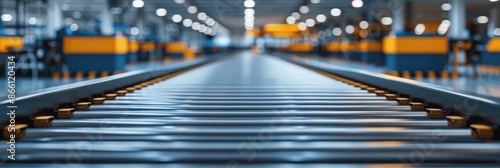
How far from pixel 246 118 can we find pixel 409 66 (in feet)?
40.5

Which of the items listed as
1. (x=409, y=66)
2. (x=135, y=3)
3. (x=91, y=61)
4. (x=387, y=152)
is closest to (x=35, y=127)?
(x=387, y=152)

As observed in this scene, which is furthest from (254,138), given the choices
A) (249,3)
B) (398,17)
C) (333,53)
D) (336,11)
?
(333,53)

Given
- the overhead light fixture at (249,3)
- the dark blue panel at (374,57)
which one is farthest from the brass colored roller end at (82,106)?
the overhead light fixture at (249,3)

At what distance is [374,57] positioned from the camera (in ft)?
78.7

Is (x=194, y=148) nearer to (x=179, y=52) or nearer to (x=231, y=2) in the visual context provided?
(x=231, y=2)

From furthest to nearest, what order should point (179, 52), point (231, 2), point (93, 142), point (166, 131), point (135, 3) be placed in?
point (179, 52), point (231, 2), point (135, 3), point (166, 131), point (93, 142)

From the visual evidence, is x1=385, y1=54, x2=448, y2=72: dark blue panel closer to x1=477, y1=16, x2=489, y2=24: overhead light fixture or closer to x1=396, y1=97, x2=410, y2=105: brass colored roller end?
x1=396, y1=97, x2=410, y2=105: brass colored roller end

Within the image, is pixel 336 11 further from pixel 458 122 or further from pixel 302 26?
pixel 458 122

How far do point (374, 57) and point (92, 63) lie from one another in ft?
43.4

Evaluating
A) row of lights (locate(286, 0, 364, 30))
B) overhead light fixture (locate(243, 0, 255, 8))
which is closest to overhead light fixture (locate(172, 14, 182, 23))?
row of lights (locate(286, 0, 364, 30))

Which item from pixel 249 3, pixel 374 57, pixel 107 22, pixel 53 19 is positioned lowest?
pixel 374 57

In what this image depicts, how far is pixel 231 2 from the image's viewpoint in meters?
27.4

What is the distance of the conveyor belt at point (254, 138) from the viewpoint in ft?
8.61

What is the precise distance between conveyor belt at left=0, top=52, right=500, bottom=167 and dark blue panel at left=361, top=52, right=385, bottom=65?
62.0 feet
